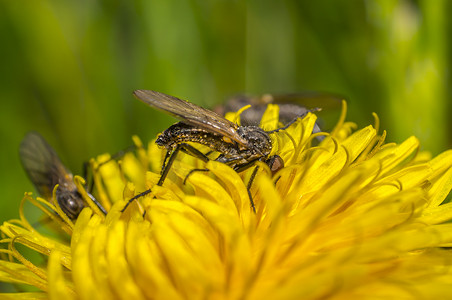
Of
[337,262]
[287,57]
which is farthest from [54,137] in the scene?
[337,262]

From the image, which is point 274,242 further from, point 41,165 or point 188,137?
point 41,165

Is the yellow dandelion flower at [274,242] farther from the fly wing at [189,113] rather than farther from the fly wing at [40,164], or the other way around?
the fly wing at [40,164]

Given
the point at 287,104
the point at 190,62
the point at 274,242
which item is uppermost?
the point at 190,62

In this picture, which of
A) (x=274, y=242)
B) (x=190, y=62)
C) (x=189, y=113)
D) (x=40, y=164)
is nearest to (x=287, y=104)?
(x=190, y=62)

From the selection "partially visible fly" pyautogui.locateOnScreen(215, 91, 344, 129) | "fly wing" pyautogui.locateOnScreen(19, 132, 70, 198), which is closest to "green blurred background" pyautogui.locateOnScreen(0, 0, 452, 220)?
"partially visible fly" pyautogui.locateOnScreen(215, 91, 344, 129)

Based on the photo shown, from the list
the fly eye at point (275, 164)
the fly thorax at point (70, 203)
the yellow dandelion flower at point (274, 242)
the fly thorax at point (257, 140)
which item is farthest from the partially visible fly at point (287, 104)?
the fly thorax at point (70, 203)

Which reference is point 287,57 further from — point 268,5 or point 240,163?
point 240,163
